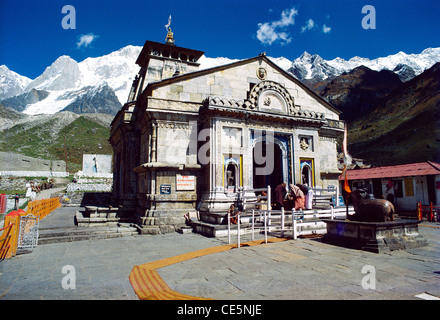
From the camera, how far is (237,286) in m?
5.79

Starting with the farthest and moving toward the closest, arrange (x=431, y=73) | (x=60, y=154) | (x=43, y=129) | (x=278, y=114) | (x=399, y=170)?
1. (x=43, y=129)
2. (x=60, y=154)
3. (x=431, y=73)
4. (x=399, y=170)
5. (x=278, y=114)

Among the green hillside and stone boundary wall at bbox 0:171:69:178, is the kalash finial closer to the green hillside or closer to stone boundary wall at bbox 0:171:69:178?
stone boundary wall at bbox 0:171:69:178

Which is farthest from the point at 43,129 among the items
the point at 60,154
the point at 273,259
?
the point at 273,259

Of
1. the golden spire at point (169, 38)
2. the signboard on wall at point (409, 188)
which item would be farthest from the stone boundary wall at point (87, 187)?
the signboard on wall at point (409, 188)

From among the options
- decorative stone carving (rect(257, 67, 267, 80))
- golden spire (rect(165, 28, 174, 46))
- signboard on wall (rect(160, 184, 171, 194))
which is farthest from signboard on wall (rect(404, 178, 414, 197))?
golden spire (rect(165, 28, 174, 46))

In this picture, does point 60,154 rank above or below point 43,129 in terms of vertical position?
below

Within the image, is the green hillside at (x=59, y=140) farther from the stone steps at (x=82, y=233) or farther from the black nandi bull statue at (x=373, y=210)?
A: the black nandi bull statue at (x=373, y=210)

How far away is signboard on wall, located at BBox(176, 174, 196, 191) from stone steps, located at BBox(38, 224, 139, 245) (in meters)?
3.15

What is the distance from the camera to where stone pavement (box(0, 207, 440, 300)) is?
214 inches

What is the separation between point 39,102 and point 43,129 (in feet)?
336

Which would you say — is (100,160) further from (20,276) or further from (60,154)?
(20,276)

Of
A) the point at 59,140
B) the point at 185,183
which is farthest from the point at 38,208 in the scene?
the point at 59,140

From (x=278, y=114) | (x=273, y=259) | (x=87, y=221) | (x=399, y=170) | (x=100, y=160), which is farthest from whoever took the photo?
(x=100, y=160)

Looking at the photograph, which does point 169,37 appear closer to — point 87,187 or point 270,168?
point 270,168
